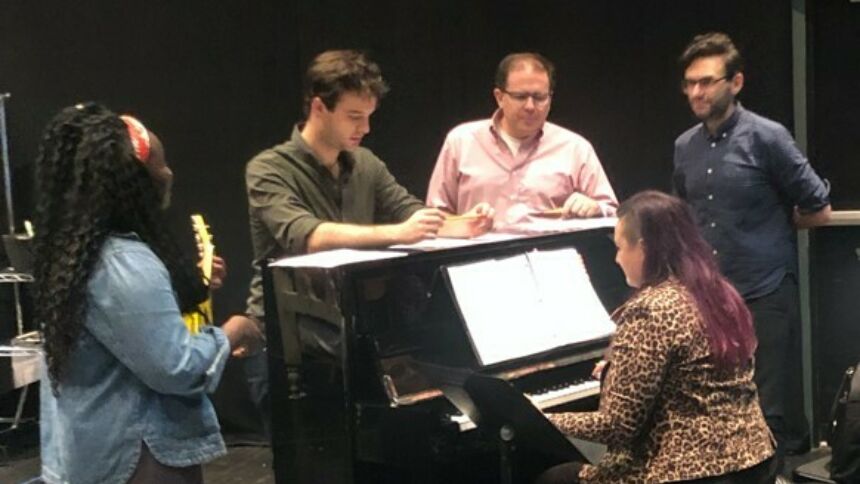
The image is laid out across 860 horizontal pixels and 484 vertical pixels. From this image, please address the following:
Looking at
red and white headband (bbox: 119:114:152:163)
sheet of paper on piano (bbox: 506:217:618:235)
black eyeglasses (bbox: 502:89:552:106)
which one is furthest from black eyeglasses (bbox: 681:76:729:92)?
red and white headband (bbox: 119:114:152:163)

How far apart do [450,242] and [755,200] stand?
1.38 meters

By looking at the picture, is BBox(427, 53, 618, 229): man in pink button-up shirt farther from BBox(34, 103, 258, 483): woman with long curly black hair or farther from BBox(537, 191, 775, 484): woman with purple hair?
BBox(34, 103, 258, 483): woman with long curly black hair

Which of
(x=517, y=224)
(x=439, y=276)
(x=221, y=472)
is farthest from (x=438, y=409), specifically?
(x=221, y=472)

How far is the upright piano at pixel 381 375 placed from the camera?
2779 mm

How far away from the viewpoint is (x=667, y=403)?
2.43 m

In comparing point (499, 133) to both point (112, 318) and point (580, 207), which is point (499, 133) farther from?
point (112, 318)

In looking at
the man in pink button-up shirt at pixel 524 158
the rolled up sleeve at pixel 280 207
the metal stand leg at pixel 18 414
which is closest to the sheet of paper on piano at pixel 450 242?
the rolled up sleeve at pixel 280 207

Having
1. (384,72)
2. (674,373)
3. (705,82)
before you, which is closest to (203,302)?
(674,373)

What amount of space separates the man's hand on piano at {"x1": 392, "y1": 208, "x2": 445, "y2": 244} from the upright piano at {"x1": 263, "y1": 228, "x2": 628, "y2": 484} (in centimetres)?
6

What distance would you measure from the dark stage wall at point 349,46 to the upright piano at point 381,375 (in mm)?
1659

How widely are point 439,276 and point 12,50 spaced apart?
122 inches

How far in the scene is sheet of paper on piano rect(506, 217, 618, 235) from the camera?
3.28 metres

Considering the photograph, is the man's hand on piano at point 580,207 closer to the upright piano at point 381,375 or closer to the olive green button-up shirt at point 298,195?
the upright piano at point 381,375

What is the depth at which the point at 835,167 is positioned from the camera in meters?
4.46
